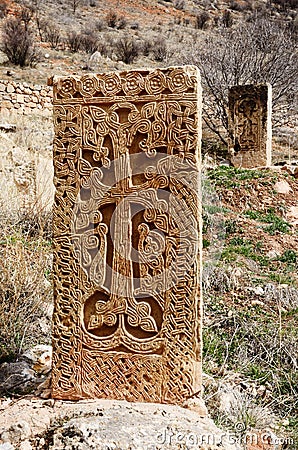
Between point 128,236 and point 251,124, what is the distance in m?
7.48

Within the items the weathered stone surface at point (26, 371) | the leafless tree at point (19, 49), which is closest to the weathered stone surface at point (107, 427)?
the weathered stone surface at point (26, 371)

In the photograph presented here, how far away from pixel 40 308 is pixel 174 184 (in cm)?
176

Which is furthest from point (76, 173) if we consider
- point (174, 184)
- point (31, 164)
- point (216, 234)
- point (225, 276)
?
point (31, 164)

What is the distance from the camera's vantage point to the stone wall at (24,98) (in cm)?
1195

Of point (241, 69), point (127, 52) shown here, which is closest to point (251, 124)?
point (241, 69)

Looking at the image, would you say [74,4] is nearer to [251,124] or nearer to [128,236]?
[251,124]

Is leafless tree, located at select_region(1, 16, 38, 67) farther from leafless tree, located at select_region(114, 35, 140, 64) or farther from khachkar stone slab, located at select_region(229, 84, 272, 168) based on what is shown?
khachkar stone slab, located at select_region(229, 84, 272, 168)

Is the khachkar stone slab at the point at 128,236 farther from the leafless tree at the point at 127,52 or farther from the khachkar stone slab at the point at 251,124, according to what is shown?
the leafless tree at the point at 127,52

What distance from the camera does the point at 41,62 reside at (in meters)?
17.9

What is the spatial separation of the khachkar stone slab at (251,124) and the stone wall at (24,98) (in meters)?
4.98

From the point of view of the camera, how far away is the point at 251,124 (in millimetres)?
9461

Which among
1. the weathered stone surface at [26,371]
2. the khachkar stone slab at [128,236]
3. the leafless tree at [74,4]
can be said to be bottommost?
the weathered stone surface at [26,371]

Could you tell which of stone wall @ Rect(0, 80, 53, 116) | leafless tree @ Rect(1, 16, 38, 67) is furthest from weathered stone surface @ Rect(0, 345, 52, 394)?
leafless tree @ Rect(1, 16, 38, 67)

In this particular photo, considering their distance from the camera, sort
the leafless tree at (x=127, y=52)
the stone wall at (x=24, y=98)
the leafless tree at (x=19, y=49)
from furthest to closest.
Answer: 1. the leafless tree at (x=127, y=52)
2. the leafless tree at (x=19, y=49)
3. the stone wall at (x=24, y=98)
